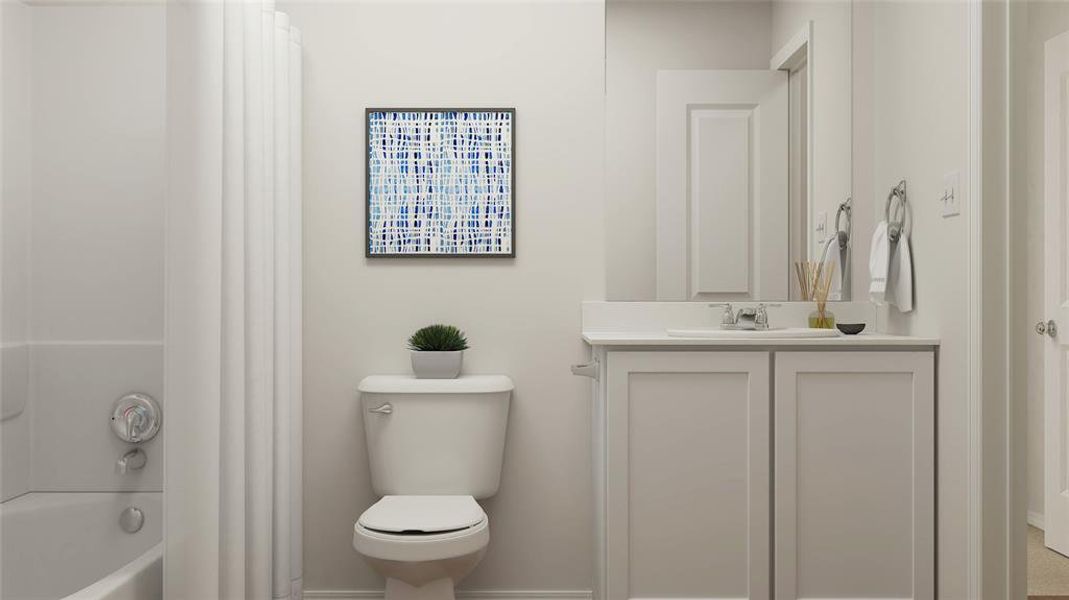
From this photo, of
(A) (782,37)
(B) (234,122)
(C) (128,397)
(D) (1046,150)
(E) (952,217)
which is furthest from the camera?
(D) (1046,150)

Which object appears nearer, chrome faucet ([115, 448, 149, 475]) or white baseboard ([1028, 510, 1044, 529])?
chrome faucet ([115, 448, 149, 475])

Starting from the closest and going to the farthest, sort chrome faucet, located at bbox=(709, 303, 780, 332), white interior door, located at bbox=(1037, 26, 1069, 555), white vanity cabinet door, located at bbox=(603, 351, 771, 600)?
white vanity cabinet door, located at bbox=(603, 351, 771, 600)
chrome faucet, located at bbox=(709, 303, 780, 332)
white interior door, located at bbox=(1037, 26, 1069, 555)

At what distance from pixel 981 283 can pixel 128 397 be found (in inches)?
91.9

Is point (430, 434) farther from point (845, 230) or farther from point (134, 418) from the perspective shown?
point (845, 230)

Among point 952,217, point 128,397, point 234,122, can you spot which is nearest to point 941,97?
point 952,217

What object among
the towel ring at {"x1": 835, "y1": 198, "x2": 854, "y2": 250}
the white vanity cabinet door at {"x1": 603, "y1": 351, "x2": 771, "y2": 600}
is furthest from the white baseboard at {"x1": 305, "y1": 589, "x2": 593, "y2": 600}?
the towel ring at {"x1": 835, "y1": 198, "x2": 854, "y2": 250}

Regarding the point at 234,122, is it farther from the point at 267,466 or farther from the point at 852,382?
the point at 852,382

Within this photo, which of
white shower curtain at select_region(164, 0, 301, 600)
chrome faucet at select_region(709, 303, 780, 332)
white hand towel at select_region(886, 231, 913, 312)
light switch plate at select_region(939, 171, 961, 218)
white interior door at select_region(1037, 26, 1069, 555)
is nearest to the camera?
white shower curtain at select_region(164, 0, 301, 600)

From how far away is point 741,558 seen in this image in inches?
76.5

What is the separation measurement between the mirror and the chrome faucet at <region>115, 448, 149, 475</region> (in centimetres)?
152

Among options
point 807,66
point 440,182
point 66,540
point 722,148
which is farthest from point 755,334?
point 66,540

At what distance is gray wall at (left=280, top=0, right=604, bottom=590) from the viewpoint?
239 centimetres

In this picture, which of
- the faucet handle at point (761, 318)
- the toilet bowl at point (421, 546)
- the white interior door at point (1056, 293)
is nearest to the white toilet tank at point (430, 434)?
the toilet bowl at point (421, 546)

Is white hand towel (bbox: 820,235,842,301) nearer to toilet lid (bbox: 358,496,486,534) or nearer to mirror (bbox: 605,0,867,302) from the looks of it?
mirror (bbox: 605,0,867,302)
